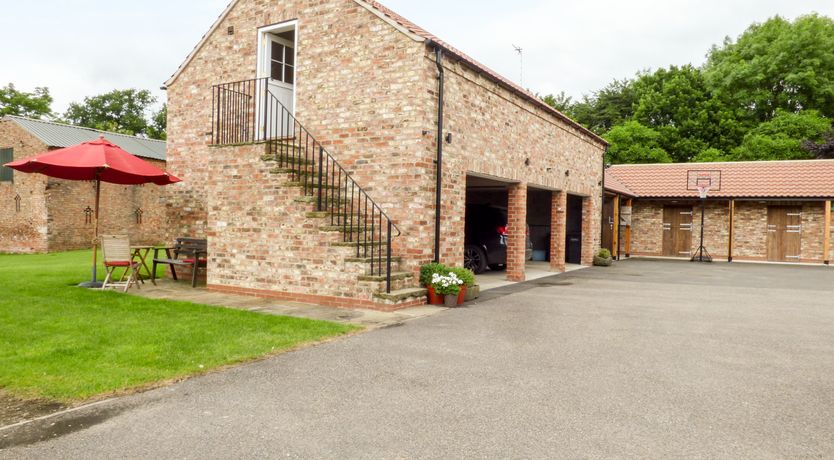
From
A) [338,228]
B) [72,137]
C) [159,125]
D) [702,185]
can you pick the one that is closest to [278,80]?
[338,228]

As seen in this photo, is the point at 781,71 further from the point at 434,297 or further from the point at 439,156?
the point at 434,297

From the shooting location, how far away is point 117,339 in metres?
5.66

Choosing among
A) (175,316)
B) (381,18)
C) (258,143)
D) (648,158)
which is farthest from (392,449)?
(648,158)

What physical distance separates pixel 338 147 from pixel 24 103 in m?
38.9

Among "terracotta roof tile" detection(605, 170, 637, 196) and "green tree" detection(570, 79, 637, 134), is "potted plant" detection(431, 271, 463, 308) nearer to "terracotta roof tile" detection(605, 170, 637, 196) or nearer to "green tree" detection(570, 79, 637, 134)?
"terracotta roof tile" detection(605, 170, 637, 196)

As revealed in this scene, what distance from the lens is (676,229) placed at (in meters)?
22.5

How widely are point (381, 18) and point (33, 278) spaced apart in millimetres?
Answer: 8524

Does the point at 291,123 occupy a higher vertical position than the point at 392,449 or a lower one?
higher

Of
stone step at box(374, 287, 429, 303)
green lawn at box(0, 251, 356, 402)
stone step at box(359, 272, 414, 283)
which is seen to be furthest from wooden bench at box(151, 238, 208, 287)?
stone step at box(374, 287, 429, 303)

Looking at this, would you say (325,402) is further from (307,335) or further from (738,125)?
(738,125)

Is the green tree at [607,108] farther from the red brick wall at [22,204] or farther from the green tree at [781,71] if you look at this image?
the red brick wall at [22,204]

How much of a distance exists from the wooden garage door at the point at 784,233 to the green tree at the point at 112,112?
152ft

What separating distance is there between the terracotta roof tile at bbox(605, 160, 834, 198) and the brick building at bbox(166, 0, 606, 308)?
12390 millimetres

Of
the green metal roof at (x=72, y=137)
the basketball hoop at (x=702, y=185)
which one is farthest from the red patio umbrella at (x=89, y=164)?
the basketball hoop at (x=702, y=185)
